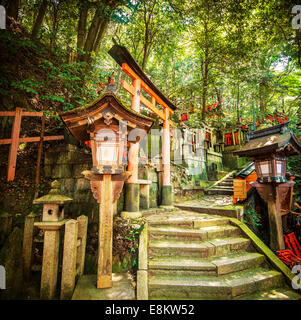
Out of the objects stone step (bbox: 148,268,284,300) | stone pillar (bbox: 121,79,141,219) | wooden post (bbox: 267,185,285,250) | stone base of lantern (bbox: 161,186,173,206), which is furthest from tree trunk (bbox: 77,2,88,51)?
wooden post (bbox: 267,185,285,250)

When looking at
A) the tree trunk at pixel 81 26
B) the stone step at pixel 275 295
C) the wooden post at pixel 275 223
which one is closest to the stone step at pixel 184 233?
the stone step at pixel 275 295

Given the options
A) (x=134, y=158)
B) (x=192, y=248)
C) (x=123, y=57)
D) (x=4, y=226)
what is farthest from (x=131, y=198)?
(x=123, y=57)

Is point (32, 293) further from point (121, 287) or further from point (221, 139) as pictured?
point (221, 139)

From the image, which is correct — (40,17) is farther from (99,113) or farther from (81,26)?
(99,113)

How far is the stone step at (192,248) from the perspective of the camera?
373 centimetres

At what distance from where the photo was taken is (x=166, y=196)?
6.43m

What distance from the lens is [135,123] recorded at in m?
3.27

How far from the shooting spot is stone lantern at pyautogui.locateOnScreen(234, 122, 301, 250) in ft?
15.0

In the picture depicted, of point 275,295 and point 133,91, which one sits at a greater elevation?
point 133,91

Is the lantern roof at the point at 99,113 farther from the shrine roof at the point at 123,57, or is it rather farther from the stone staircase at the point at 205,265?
the stone staircase at the point at 205,265

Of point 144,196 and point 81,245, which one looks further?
point 144,196

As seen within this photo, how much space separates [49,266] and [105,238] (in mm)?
1015
